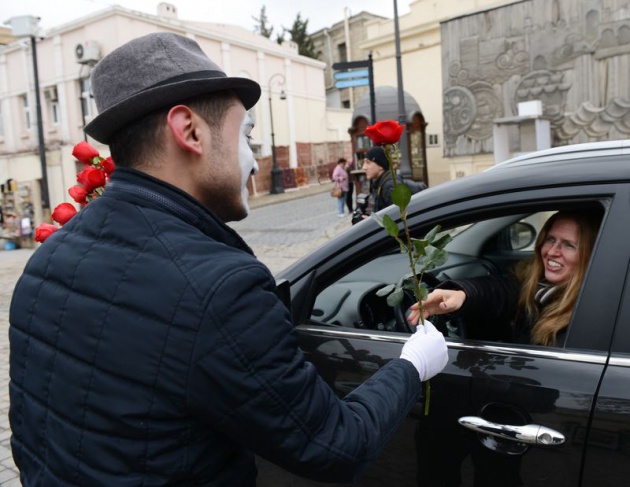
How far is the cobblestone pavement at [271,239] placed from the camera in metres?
5.29

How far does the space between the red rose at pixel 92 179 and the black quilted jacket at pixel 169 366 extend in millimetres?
772

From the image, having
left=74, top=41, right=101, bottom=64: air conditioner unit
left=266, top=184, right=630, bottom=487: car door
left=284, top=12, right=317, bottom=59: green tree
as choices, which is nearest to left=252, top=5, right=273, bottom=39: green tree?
left=284, top=12, right=317, bottom=59: green tree

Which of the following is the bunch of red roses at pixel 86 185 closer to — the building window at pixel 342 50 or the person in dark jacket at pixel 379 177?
the person in dark jacket at pixel 379 177

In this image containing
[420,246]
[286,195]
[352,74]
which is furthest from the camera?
[286,195]

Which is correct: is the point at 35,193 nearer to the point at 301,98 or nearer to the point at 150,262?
the point at 301,98

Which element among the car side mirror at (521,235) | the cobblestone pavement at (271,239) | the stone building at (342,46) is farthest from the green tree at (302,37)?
the car side mirror at (521,235)

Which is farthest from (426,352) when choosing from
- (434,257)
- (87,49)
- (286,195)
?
(286,195)

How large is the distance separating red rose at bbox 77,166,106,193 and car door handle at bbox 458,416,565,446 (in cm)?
142

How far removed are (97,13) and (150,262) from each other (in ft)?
93.2

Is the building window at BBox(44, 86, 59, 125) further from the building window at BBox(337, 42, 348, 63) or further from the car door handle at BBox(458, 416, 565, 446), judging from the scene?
the car door handle at BBox(458, 416, 565, 446)

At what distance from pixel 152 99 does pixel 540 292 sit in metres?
1.52

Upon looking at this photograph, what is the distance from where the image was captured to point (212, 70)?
4.37ft

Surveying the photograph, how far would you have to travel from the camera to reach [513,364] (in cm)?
167

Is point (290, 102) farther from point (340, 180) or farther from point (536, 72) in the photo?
point (536, 72)
